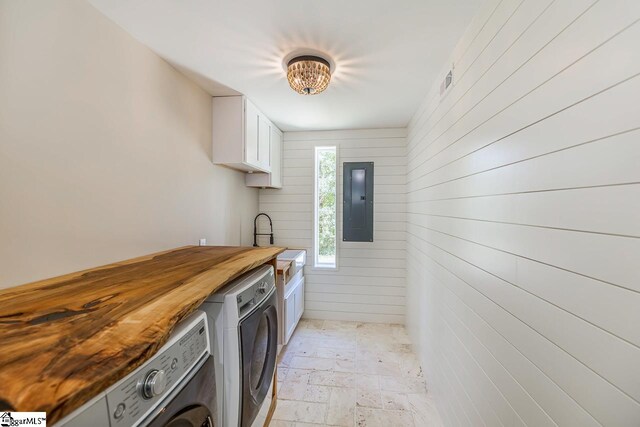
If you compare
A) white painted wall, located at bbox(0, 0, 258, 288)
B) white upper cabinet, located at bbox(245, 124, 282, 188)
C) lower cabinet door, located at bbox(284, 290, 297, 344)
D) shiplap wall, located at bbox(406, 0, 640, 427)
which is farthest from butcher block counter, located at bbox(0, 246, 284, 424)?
white upper cabinet, located at bbox(245, 124, 282, 188)

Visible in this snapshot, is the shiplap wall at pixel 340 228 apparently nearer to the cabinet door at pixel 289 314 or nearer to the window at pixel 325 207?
the window at pixel 325 207

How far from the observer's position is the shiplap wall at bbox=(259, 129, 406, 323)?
11.4ft

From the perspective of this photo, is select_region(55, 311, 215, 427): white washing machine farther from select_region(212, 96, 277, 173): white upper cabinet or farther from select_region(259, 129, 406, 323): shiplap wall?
select_region(259, 129, 406, 323): shiplap wall

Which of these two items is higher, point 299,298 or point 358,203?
point 358,203

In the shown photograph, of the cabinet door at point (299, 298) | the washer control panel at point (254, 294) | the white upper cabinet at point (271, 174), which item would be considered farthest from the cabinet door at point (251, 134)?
the cabinet door at point (299, 298)

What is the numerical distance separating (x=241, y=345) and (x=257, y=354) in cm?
27

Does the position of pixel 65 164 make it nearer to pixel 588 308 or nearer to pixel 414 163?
pixel 588 308

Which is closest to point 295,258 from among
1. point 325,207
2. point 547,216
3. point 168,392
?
point 325,207

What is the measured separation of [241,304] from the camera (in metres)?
1.20

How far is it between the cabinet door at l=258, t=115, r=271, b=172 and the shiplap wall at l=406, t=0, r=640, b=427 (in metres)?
1.88

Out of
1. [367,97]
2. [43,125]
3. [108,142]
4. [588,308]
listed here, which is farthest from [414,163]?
[43,125]

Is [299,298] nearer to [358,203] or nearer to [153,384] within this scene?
[358,203]

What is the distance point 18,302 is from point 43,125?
746mm

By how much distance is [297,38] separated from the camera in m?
1.62
